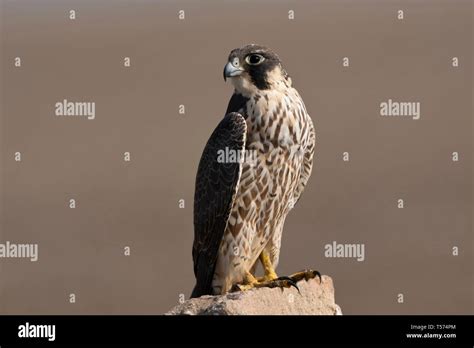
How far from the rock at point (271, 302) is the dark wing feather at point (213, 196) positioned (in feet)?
2.60

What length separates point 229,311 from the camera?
327 inches

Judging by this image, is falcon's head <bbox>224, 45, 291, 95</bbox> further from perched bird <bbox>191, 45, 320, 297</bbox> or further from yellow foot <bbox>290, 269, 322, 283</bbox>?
yellow foot <bbox>290, 269, 322, 283</bbox>

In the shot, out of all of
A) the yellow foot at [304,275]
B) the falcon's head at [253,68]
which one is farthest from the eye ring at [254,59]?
the yellow foot at [304,275]

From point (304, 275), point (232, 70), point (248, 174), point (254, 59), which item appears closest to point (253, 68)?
point (254, 59)

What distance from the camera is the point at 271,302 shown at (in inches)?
346

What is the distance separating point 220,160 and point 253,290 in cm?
122

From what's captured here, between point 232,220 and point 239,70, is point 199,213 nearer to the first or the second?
point 232,220

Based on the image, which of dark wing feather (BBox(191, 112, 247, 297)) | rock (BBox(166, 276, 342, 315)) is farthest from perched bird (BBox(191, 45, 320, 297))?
rock (BBox(166, 276, 342, 315))

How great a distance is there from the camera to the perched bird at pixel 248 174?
30.5 feet
